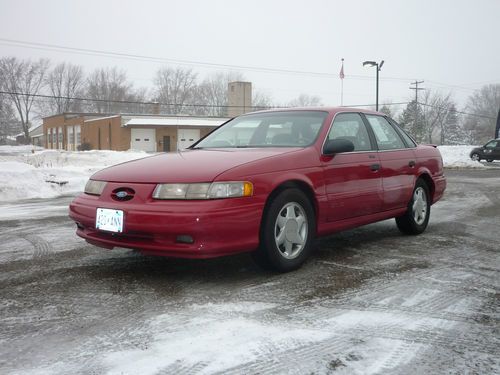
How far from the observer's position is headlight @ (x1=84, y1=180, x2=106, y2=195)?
4.10m

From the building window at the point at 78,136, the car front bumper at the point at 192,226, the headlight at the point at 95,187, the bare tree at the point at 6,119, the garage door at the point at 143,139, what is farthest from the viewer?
the bare tree at the point at 6,119

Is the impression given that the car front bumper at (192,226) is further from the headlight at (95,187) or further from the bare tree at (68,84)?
the bare tree at (68,84)

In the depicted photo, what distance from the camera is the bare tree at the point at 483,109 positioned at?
87.0 m

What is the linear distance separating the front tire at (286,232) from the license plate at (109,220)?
108 cm

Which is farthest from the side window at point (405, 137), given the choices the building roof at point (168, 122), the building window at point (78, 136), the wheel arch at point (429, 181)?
the building window at point (78, 136)

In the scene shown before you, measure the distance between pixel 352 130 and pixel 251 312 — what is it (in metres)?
2.58

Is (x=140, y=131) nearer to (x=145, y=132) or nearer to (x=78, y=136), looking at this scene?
(x=145, y=132)

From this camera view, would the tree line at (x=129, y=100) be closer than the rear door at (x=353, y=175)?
No

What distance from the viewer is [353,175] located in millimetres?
4730

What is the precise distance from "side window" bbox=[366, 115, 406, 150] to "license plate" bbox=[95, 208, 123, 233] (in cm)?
291

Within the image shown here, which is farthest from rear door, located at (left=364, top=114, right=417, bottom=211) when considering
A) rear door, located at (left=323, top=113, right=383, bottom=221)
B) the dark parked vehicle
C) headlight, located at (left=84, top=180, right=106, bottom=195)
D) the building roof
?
the building roof

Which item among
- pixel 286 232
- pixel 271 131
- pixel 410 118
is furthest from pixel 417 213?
pixel 410 118

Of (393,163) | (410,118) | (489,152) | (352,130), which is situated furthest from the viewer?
(410,118)

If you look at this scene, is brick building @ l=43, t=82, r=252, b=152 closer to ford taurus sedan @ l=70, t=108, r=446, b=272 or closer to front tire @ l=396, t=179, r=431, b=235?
front tire @ l=396, t=179, r=431, b=235
